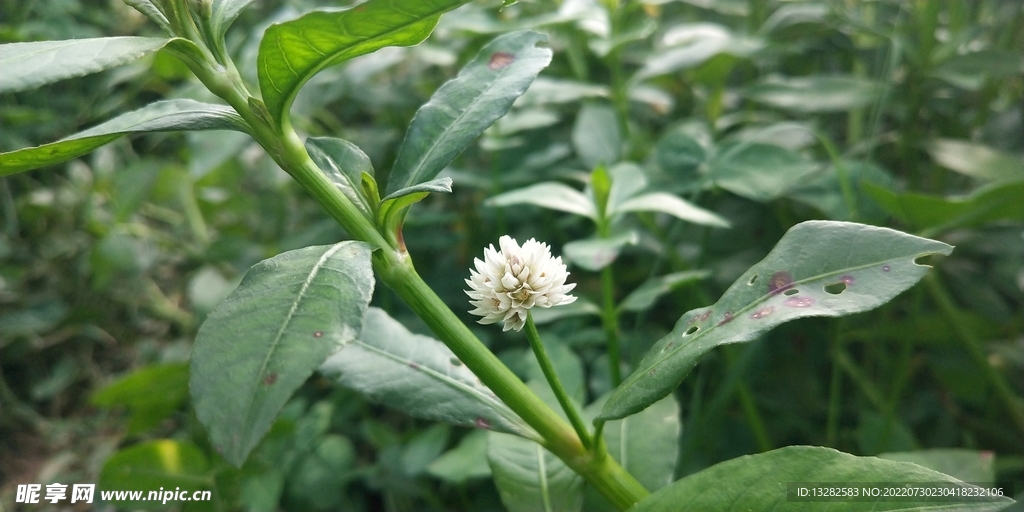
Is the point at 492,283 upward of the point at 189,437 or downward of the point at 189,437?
upward

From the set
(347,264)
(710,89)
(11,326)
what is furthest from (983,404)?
(11,326)

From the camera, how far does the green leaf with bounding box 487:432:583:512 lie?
64cm

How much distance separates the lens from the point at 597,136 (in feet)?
3.71

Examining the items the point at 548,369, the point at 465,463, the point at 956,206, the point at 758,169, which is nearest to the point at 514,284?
the point at 548,369

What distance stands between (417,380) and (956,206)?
705 mm

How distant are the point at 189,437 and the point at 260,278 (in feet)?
2.94

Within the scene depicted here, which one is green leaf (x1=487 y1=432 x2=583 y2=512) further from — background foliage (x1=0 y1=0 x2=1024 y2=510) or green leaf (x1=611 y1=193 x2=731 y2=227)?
green leaf (x1=611 y1=193 x2=731 y2=227)

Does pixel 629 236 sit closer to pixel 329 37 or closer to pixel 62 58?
pixel 329 37

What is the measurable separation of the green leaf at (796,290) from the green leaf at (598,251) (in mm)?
228

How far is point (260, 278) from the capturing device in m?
0.44

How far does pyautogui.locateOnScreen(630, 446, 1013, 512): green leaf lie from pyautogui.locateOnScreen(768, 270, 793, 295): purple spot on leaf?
4.7 inches

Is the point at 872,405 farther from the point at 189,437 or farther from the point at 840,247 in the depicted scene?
the point at 189,437

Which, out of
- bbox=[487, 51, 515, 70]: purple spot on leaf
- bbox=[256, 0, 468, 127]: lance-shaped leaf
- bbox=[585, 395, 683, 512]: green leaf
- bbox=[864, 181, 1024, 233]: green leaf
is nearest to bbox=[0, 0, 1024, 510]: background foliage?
Answer: bbox=[864, 181, 1024, 233]: green leaf

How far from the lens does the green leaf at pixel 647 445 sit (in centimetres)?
65
